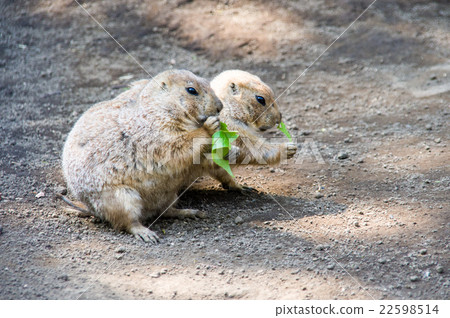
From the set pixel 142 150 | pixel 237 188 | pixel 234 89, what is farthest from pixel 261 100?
pixel 142 150

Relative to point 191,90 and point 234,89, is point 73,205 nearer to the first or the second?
point 191,90

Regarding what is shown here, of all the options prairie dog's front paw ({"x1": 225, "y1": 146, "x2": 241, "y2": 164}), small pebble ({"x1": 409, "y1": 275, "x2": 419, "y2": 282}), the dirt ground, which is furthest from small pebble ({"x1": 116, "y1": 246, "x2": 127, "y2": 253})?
small pebble ({"x1": 409, "y1": 275, "x2": 419, "y2": 282})

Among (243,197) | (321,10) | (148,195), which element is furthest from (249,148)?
(321,10)

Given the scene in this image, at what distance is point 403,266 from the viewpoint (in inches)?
183

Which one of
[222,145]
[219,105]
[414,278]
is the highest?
[219,105]

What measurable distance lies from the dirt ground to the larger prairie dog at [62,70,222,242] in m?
0.35

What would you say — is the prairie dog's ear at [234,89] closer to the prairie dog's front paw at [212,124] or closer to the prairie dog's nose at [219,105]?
the prairie dog's nose at [219,105]

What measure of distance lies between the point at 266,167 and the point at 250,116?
1257mm

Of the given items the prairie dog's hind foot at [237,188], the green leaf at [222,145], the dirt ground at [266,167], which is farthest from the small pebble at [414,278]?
the prairie dog's hind foot at [237,188]

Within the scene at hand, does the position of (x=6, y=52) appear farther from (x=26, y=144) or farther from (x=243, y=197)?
(x=243, y=197)

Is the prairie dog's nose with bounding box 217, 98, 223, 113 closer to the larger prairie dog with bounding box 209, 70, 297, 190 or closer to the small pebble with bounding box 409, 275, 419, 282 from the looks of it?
the larger prairie dog with bounding box 209, 70, 297, 190

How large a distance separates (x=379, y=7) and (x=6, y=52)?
738 cm

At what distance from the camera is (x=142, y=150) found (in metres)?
5.44

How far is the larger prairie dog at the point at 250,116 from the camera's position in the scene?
6.07 metres
